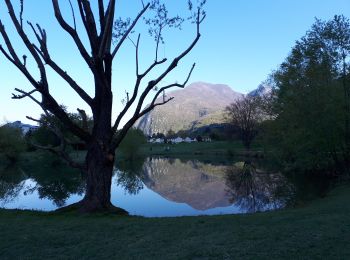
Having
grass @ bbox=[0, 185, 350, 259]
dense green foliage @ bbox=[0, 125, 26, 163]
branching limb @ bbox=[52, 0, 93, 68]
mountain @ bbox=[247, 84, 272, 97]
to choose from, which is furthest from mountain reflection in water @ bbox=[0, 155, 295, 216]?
mountain @ bbox=[247, 84, 272, 97]

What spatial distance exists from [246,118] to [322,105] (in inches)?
2445

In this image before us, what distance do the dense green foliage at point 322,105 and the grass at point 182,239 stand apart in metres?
16.6

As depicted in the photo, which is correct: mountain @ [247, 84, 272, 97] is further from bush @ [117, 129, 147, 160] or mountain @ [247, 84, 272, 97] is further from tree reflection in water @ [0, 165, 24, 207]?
tree reflection in water @ [0, 165, 24, 207]

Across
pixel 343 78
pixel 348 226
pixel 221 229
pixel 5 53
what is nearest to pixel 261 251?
pixel 221 229

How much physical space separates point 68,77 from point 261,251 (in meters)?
10.5

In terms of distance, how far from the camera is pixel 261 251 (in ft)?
23.4

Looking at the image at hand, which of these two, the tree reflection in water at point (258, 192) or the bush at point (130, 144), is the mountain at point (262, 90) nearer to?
the tree reflection in water at point (258, 192)

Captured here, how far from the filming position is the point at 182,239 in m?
8.71

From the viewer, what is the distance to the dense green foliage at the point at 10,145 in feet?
205

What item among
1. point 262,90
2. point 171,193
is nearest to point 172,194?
point 171,193

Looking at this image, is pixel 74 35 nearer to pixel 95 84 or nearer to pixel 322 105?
pixel 95 84

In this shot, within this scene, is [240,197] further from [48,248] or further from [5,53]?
[48,248]

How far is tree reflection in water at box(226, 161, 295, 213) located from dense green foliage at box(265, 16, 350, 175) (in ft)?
9.45

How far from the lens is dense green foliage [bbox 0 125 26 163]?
205 feet
